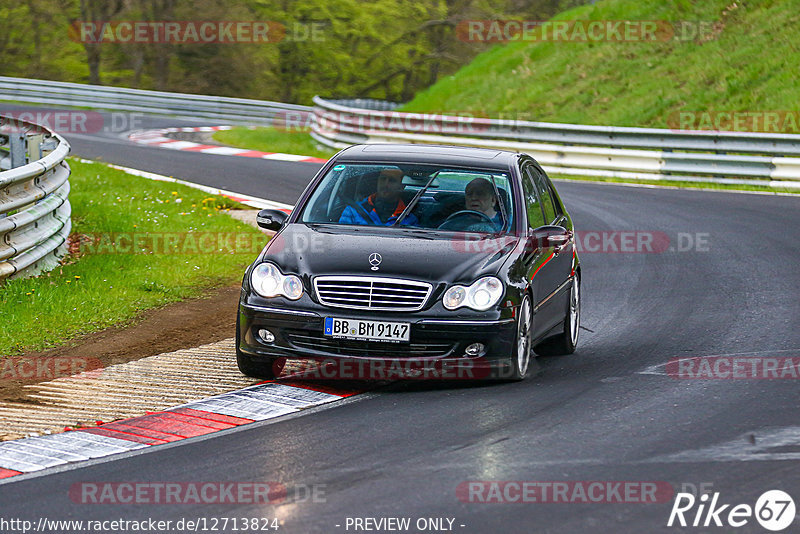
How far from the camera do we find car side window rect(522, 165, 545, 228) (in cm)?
890

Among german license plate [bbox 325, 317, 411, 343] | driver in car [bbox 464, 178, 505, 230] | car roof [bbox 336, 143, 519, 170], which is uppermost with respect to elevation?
car roof [bbox 336, 143, 519, 170]

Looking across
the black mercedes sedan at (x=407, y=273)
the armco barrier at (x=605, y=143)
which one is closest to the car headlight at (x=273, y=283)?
the black mercedes sedan at (x=407, y=273)

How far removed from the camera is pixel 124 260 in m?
12.5

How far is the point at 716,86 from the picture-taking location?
88.2 feet

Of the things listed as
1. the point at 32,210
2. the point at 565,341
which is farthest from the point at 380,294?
the point at 32,210

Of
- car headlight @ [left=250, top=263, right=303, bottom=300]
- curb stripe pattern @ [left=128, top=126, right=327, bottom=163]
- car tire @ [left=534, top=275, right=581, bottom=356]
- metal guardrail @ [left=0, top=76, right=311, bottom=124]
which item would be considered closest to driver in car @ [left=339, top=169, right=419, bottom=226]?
car headlight @ [left=250, top=263, right=303, bottom=300]

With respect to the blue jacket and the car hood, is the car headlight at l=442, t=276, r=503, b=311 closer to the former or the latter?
the car hood

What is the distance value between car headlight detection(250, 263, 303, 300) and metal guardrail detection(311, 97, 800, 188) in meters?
15.0

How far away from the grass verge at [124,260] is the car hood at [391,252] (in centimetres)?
236

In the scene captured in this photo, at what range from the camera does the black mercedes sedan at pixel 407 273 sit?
25.1 feet

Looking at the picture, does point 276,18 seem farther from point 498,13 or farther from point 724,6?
point 724,6

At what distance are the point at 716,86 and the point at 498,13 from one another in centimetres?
3022

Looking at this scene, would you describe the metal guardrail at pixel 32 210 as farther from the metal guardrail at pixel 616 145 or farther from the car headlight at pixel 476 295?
the metal guardrail at pixel 616 145

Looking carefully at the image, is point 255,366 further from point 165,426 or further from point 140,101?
point 140,101
